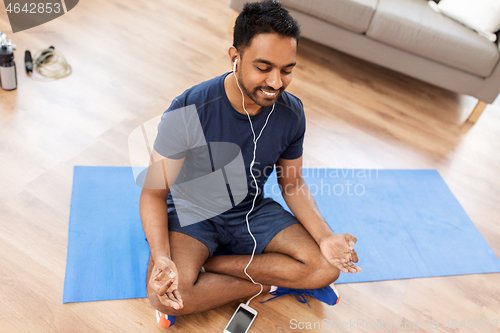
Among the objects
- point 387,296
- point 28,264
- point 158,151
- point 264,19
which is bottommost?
point 28,264

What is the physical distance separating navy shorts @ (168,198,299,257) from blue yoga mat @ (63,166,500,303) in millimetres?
296

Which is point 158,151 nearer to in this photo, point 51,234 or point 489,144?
point 51,234

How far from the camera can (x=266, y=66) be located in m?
1.17

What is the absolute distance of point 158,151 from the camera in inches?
49.5

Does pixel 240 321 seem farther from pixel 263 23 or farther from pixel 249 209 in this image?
pixel 263 23

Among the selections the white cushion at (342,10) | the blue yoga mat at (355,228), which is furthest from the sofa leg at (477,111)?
the white cushion at (342,10)

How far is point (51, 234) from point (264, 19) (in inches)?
43.7

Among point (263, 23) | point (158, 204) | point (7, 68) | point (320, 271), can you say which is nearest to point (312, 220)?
point (320, 271)

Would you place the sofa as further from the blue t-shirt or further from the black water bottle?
the black water bottle

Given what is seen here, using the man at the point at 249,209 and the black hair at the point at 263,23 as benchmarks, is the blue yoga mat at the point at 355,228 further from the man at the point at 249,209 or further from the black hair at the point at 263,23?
the black hair at the point at 263,23

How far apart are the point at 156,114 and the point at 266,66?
116cm

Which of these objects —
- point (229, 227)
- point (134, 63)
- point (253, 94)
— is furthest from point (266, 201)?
point (134, 63)

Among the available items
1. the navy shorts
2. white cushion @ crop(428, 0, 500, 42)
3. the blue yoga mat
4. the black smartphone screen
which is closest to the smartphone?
the black smartphone screen

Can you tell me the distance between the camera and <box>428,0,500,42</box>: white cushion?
101 inches
